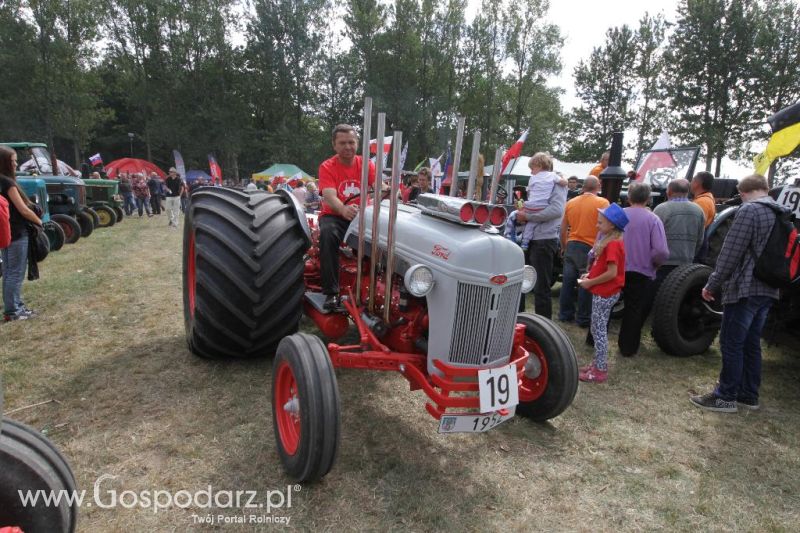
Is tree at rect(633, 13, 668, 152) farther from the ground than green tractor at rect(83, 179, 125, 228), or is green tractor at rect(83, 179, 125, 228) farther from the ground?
tree at rect(633, 13, 668, 152)

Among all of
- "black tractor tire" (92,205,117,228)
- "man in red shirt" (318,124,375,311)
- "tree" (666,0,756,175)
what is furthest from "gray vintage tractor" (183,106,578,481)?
"tree" (666,0,756,175)

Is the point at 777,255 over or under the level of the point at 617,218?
under

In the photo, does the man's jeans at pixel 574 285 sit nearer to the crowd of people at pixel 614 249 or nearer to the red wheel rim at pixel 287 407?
Result: the crowd of people at pixel 614 249

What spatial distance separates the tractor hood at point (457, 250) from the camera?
2314 mm

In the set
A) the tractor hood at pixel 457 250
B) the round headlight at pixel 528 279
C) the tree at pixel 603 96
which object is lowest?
the round headlight at pixel 528 279

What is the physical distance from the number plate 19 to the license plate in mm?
56

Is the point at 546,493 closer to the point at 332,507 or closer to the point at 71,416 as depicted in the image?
the point at 332,507

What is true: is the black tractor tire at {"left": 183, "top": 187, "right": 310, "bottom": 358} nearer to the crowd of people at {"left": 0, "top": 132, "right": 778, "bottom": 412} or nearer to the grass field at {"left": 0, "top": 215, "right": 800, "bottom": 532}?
the crowd of people at {"left": 0, "top": 132, "right": 778, "bottom": 412}

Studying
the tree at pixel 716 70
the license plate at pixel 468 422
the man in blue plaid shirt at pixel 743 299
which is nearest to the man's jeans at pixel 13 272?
the license plate at pixel 468 422

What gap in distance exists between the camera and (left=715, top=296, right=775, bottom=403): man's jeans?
3408 millimetres

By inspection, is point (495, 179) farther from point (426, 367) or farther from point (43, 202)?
point (43, 202)

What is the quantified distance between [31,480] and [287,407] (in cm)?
118

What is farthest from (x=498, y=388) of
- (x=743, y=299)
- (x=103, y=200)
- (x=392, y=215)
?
(x=103, y=200)

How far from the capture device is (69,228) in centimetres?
969
